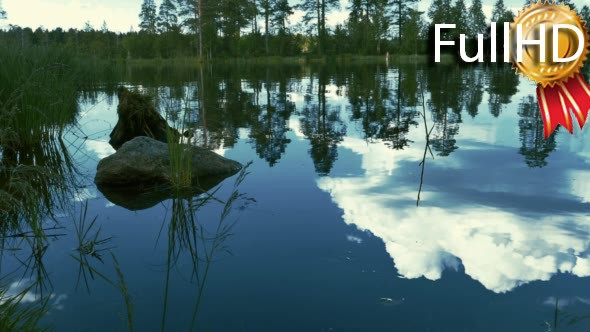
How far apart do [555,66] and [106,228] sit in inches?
187

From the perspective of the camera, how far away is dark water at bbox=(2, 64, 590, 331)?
3117 millimetres

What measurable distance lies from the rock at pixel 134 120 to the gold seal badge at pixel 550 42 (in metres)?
5.56

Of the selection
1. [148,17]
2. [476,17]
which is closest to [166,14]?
[148,17]

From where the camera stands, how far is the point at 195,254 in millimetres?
3977

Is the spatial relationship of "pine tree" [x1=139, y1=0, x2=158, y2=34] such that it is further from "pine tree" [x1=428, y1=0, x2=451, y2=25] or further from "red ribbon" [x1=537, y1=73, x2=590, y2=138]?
"red ribbon" [x1=537, y1=73, x2=590, y2=138]

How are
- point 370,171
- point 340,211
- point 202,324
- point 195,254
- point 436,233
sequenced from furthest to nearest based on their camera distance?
1. point 370,171
2. point 340,211
3. point 436,233
4. point 195,254
5. point 202,324

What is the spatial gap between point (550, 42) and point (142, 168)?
4.78 metres

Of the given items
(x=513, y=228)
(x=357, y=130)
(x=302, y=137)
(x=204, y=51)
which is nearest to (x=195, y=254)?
(x=513, y=228)

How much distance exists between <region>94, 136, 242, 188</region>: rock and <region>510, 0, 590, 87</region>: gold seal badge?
3.69 metres

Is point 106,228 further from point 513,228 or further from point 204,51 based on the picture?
point 204,51

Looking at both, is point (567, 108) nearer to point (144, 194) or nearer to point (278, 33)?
point (144, 194)

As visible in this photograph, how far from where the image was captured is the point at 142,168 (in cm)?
609

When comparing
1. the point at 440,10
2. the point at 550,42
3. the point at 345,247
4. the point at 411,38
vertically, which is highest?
the point at 440,10

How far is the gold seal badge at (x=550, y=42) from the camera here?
530 cm
